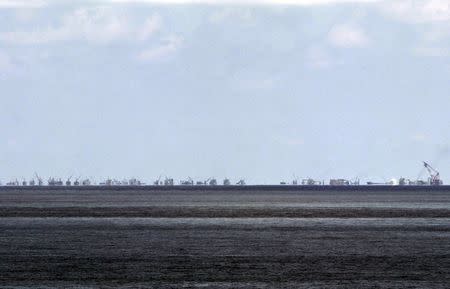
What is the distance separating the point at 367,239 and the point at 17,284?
32.2m

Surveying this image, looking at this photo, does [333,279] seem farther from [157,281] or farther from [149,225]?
[149,225]

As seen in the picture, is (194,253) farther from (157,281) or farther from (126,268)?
(157,281)

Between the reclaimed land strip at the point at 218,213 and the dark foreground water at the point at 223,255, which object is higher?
the reclaimed land strip at the point at 218,213

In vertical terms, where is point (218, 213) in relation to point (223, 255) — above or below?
above

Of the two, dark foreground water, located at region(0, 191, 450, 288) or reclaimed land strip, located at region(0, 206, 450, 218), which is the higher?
reclaimed land strip, located at region(0, 206, 450, 218)

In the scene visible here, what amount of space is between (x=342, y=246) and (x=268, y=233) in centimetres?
1430

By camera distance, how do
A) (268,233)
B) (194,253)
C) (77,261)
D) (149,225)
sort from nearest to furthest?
(77,261), (194,253), (268,233), (149,225)

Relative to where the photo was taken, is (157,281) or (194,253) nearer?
(157,281)

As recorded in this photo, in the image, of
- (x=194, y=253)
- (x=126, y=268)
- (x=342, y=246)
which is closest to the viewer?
(x=126, y=268)

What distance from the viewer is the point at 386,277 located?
4572 centimetres

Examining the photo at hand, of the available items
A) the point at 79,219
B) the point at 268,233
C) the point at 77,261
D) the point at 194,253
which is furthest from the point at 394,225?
the point at 77,261

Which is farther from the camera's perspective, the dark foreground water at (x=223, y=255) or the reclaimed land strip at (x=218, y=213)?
the reclaimed land strip at (x=218, y=213)

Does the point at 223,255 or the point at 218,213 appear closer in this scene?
the point at 223,255

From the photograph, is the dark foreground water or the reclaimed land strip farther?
the reclaimed land strip
